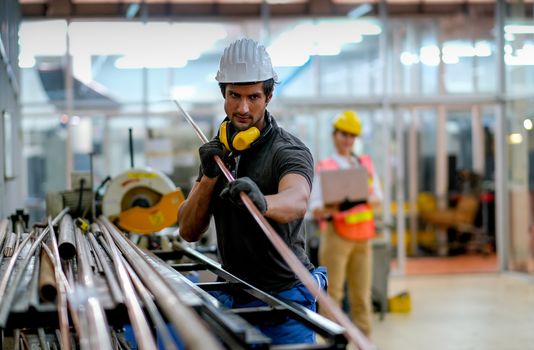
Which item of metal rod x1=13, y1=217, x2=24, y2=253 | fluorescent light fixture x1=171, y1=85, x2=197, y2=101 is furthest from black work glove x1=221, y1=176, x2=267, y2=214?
fluorescent light fixture x1=171, y1=85, x2=197, y2=101

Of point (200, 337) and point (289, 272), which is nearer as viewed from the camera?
point (200, 337)

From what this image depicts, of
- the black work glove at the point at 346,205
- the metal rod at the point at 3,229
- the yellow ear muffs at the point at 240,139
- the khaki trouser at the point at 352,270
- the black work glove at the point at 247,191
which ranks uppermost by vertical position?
the yellow ear muffs at the point at 240,139

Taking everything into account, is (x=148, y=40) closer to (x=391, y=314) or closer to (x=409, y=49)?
(x=409, y=49)

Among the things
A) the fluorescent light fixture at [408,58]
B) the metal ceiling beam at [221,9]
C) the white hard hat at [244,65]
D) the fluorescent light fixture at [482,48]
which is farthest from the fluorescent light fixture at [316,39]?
the white hard hat at [244,65]

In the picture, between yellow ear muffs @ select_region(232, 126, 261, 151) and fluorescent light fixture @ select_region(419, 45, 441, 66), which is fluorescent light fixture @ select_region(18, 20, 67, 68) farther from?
yellow ear muffs @ select_region(232, 126, 261, 151)

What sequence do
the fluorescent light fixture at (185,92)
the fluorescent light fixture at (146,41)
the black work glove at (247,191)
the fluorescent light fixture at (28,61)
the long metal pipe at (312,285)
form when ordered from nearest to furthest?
1. the long metal pipe at (312,285)
2. the black work glove at (247,191)
3. the fluorescent light fixture at (28,61)
4. the fluorescent light fixture at (146,41)
5. the fluorescent light fixture at (185,92)

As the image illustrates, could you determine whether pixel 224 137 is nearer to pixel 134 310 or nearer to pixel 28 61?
pixel 134 310

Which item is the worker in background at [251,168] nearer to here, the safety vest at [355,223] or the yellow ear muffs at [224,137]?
the yellow ear muffs at [224,137]

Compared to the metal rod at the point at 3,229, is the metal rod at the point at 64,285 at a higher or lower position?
lower

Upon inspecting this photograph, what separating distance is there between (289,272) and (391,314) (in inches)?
185

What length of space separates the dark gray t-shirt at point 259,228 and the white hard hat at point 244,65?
7.9 inches

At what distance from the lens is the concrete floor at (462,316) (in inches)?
241

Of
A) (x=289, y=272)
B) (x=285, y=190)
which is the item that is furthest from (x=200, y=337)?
(x=289, y=272)

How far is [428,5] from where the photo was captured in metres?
10.4
